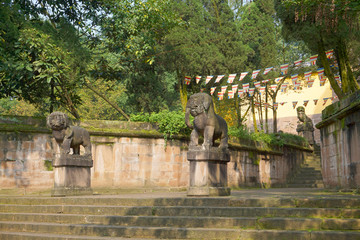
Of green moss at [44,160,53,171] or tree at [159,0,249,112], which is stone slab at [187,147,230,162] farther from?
tree at [159,0,249,112]

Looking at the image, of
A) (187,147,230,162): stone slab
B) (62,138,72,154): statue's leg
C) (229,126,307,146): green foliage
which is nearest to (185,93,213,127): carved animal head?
(187,147,230,162): stone slab

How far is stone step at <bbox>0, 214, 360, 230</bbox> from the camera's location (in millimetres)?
6352

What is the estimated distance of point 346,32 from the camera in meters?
14.2

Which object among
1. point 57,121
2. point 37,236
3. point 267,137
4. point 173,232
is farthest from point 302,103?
point 37,236

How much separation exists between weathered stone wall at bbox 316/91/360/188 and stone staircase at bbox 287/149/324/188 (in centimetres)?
632

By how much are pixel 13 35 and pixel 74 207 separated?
749 centimetres

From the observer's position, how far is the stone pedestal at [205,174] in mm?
9117

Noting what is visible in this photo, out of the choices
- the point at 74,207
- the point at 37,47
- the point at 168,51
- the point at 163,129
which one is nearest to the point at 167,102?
the point at 168,51

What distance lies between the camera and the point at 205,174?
9.23 metres

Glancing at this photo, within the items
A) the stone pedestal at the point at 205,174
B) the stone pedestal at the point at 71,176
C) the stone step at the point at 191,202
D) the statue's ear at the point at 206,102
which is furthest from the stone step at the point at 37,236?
the statue's ear at the point at 206,102

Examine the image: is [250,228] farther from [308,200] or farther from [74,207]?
[74,207]

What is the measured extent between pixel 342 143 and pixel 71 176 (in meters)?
7.40

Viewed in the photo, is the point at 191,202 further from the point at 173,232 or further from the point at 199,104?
the point at 199,104

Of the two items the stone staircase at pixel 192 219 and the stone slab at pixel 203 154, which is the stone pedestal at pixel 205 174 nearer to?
the stone slab at pixel 203 154
